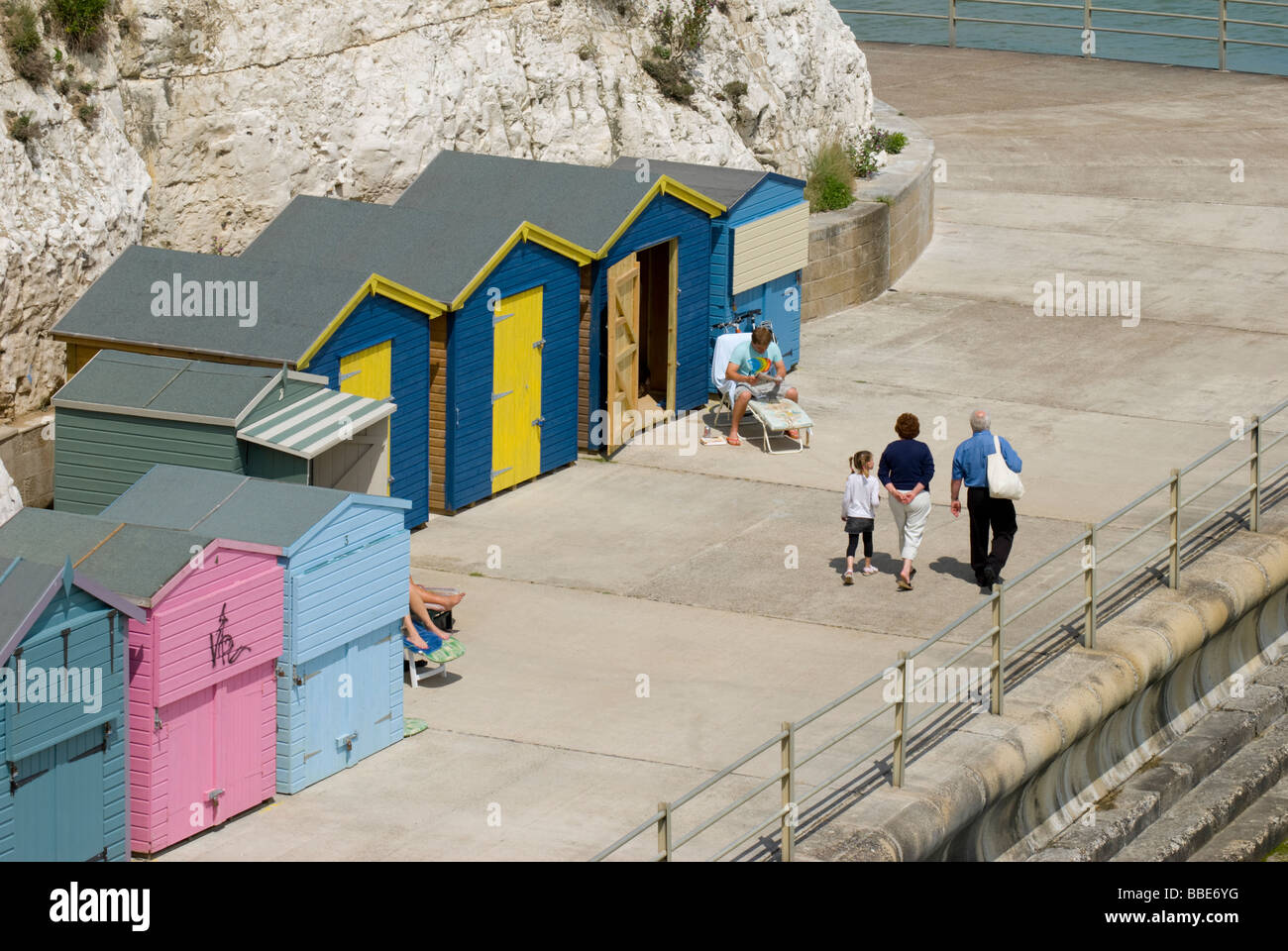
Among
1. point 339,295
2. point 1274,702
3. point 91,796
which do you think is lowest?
point 1274,702

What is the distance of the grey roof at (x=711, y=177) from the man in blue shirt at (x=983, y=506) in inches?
195

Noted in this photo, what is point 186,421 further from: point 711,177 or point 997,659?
point 711,177

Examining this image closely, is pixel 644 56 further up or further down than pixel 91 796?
further up

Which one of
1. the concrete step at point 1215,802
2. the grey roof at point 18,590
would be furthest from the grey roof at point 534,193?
the grey roof at point 18,590

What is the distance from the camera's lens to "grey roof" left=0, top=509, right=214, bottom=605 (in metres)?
10.8

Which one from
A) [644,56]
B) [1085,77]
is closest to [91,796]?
[644,56]

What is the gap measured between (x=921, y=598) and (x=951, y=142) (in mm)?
15195

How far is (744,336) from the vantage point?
61.3 feet

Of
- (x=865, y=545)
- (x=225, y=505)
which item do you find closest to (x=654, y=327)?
(x=865, y=545)

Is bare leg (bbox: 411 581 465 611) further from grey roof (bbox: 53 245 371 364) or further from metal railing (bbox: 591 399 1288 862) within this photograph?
metal railing (bbox: 591 399 1288 862)

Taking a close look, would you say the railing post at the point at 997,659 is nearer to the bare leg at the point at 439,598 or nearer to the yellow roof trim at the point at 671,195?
the bare leg at the point at 439,598
